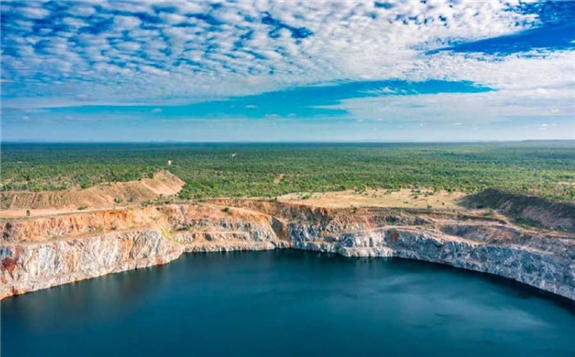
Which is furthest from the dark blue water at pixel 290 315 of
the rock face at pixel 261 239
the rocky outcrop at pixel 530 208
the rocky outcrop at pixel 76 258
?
the rocky outcrop at pixel 530 208

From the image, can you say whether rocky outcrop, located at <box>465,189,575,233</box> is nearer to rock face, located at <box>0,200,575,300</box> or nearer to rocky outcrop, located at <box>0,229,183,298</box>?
rock face, located at <box>0,200,575,300</box>

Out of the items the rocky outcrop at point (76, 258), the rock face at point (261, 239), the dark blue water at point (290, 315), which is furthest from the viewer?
the rock face at point (261, 239)

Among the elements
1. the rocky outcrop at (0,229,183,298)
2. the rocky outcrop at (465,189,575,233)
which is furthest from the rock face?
the rocky outcrop at (465,189,575,233)

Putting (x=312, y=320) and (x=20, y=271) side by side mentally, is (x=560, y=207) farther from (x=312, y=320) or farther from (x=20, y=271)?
(x=20, y=271)

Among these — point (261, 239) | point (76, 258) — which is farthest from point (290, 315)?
point (76, 258)

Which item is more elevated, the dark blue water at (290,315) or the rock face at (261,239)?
the rock face at (261,239)

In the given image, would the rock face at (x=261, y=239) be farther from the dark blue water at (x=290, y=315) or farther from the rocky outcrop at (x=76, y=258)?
the dark blue water at (x=290, y=315)
